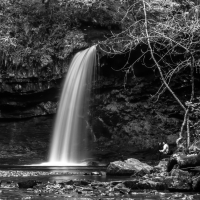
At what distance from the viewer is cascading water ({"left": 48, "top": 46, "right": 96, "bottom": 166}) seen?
71.2 feet

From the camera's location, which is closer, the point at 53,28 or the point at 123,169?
the point at 123,169

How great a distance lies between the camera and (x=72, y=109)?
2170 centimetres

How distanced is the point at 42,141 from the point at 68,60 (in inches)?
195

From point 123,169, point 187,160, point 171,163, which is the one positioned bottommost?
point 123,169

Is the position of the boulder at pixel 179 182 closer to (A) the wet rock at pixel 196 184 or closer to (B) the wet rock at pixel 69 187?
→ (A) the wet rock at pixel 196 184

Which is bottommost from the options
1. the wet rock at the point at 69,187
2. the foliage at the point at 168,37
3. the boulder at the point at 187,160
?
the wet rock at the point at 69,187

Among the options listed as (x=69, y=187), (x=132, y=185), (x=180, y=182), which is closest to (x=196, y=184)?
(x=180, y=182)

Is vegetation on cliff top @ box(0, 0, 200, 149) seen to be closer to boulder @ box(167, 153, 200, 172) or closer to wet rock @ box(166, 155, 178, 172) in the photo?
wet rock @ box(166, 155, 178, 172)

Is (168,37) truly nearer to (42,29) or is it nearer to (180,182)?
(180,182)

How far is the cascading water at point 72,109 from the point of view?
71.2ft

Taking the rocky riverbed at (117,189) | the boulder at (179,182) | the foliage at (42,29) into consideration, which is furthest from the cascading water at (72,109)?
the boulder at (179,182)

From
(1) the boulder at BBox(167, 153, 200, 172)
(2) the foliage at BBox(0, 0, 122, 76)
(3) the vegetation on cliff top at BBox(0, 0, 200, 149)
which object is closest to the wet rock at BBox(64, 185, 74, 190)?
(1) the boulder at BBox(167, 153, 200, 172)

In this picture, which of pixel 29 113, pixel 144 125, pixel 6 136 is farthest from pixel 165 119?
pixel 6 136

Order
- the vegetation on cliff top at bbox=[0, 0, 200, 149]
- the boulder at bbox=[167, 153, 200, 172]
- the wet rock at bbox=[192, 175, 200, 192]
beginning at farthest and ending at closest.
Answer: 1. the vegetation on cliff top at bbox=[0, 0, 200, 149]
2. the boulder at bbox=[167, 153, 200, 172]
3. the wet rock at bbox=[192, 175, 200, 192]
